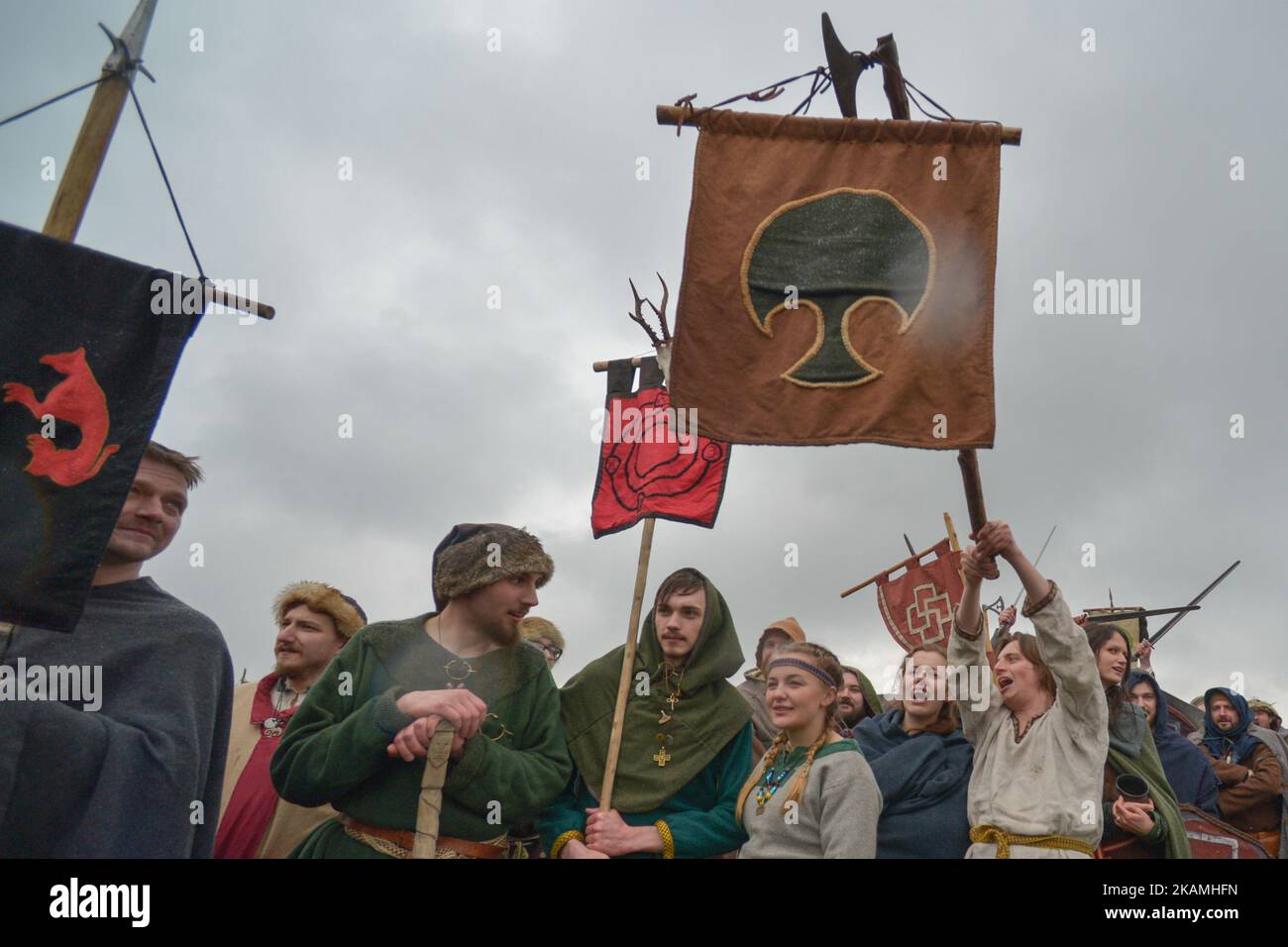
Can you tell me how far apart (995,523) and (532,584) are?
1.81 metres

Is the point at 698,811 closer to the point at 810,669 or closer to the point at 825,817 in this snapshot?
the point at 825,817

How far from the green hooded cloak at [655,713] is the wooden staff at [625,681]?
0.05 metres

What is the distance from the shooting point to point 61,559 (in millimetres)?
3697

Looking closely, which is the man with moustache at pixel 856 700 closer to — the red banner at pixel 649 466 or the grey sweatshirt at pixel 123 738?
the red banner at pixel 649 466

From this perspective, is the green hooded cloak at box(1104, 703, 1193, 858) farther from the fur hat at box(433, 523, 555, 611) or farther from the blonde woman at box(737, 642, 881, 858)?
the fur hat at box(433, 523, 555, 611)

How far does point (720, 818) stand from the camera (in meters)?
4.46

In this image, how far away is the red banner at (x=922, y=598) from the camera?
6801 millimetres

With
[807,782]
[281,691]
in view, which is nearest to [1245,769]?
[807,782]

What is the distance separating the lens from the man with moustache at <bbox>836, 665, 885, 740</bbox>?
6234 mm

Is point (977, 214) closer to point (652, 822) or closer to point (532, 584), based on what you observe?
point (532, 584)

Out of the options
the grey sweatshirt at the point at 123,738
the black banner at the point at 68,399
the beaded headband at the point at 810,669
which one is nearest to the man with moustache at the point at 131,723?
A: the grey sweatshirt at the point at 123,738

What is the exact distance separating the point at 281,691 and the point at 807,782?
2662mm

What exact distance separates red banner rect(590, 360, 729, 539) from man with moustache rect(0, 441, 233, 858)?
229cm
